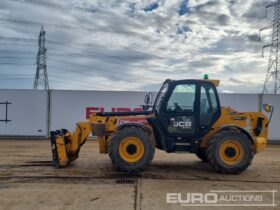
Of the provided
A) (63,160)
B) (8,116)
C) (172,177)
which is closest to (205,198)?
(172,177)

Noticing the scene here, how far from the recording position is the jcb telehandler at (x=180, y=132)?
8516 millimetres

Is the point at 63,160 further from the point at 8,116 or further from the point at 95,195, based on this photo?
the point at 8,116

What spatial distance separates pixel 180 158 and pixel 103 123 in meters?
3.47

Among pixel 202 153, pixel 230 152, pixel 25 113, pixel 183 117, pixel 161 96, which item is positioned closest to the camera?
pixel 230 152

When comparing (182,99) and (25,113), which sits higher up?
(182,99)

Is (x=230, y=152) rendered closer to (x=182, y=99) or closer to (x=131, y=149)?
(x=182, y=99)

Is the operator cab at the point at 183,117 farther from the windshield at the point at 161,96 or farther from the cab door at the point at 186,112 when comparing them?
the windshield at the point at 161,96

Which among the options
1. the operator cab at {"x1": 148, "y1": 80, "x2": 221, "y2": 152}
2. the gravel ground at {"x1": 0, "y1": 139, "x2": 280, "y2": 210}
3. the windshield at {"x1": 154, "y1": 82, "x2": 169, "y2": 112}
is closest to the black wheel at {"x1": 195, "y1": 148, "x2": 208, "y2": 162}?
the gravel ground at {"x1": 0, "y1": 139, "x2": 280, "y2": 210}

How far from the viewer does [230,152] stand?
8797 mm

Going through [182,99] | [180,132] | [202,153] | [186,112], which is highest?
[182,99]

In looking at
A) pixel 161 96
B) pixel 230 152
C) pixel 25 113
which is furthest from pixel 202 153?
pixel 25 113

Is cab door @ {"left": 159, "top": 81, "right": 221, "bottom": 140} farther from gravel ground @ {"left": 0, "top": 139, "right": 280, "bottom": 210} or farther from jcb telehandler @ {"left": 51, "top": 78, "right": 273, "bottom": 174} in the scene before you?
gravel ground @ {"left": 0, "top": 139, "right": 280, "bottom": 210}

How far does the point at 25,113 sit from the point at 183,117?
11061 mm

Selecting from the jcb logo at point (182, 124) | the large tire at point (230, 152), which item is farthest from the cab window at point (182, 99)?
the large tire at point (230, 152)
